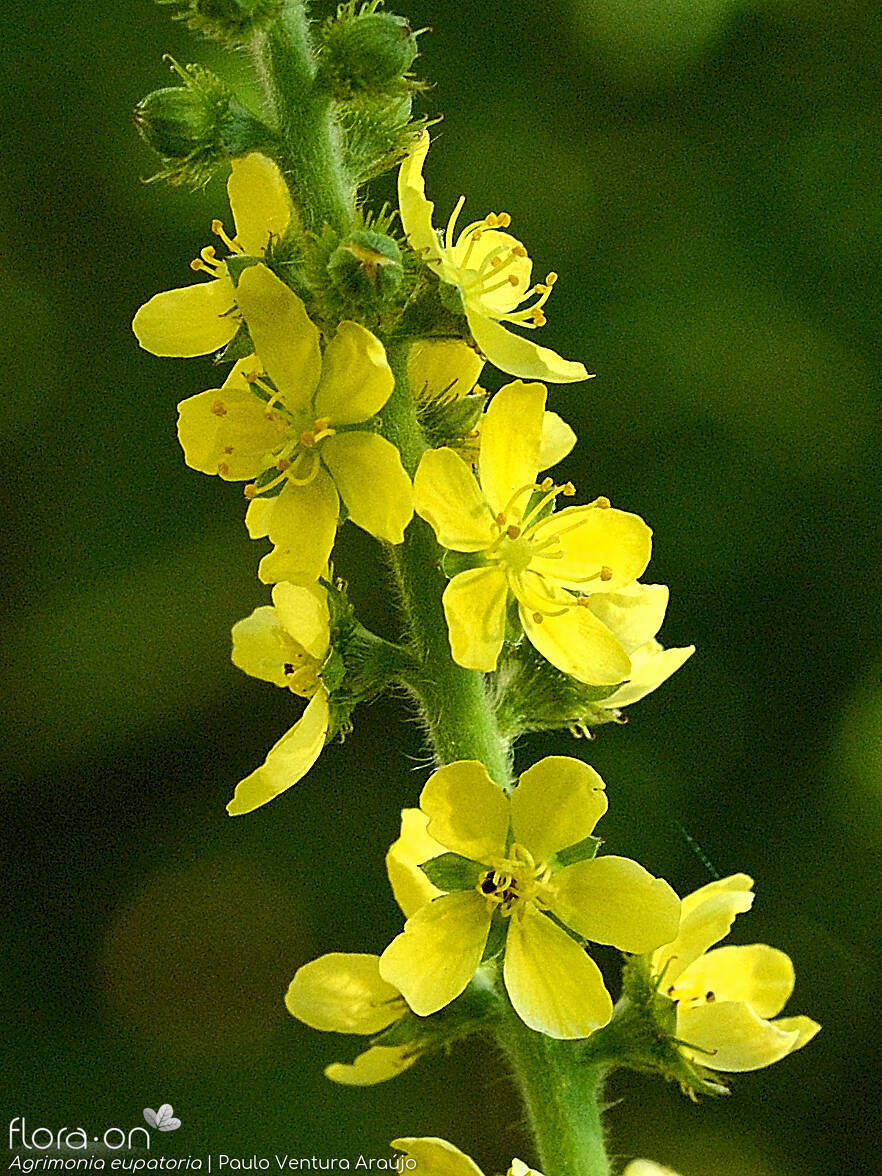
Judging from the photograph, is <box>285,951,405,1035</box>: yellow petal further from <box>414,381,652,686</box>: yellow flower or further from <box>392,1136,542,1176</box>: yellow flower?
<box>414,381,652,686</box>: yellow flower

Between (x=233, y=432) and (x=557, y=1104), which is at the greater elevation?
(x=233, y=432)

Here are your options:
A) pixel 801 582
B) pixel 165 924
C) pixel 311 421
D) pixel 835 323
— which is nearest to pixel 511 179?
pixel 835 323

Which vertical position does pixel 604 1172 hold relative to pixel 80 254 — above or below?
below

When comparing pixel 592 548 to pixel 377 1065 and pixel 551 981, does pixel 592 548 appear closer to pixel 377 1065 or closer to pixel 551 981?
pixel 551 981

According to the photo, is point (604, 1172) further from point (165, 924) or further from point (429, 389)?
point (165, 924)

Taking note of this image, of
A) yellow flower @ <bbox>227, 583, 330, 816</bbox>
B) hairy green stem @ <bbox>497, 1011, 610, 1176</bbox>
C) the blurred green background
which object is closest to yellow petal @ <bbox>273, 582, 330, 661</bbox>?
yellow flower @ <bbox>227, 583, 330, 816</bbox>

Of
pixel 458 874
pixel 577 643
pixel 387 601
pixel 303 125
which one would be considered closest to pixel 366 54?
pixel 303 125

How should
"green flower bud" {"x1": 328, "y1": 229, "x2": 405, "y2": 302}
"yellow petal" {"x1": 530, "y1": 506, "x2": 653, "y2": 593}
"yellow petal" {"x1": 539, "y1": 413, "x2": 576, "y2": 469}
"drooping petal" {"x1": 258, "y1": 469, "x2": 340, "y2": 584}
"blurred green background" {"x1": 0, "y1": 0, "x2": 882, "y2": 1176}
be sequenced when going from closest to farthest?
"green flower bud" {"x1": 328, "y1": 229, "x2": 405, "y2": 302}
"drooping petal" {"x1": 258, "y1": 469, "x2": 340, "y2": 584}
"yellow petal" {"x1": 530, "y1": 506, "x2": 653, "y2": 593}
"yellow petal" {"x1": 539, "y1": 413, "x2": 576, "y2": 469}
"blurred green background" {"x1": 0, "y1": 0, "x2": 882, "y2": 1176}
